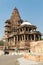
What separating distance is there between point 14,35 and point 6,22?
26.3ft

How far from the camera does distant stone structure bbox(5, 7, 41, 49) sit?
42375 mm

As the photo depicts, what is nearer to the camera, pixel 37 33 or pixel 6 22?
pixel 37 33

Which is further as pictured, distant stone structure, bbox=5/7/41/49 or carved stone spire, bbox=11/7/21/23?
carved stone spire, bbox=11/7/21/23

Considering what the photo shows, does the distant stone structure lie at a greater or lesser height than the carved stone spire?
lesser

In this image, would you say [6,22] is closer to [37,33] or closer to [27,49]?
[37,33]

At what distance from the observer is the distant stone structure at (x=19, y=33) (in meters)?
42.4

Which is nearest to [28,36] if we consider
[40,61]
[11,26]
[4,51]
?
[4,51]

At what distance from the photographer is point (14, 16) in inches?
2085

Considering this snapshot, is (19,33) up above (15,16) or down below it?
below

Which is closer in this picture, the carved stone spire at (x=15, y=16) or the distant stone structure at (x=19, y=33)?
the distant stone structure at (x=19, y=33)

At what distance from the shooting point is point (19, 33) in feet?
144

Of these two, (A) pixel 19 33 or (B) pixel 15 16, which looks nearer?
(A) pixel 19 33

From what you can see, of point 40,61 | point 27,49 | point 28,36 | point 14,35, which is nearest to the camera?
point 40,61

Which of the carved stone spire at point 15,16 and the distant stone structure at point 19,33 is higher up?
the carved stone spire at point 15,16
